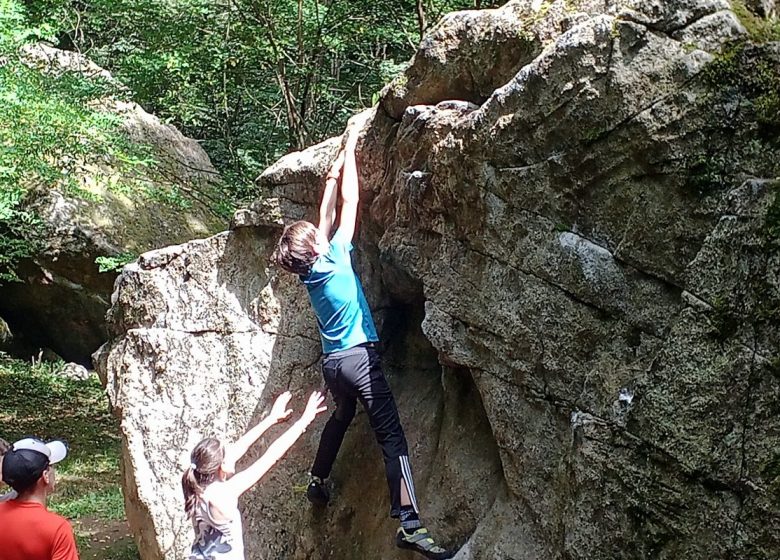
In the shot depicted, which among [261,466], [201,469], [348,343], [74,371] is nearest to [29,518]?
[201,469]

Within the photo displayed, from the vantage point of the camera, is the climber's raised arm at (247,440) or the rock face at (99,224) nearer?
the climber's raised arm at (247,440)

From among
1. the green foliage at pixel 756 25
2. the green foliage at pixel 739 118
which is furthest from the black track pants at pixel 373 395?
the green foliage at pixel 756 25

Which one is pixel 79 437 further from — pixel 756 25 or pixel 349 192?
pixel 756 25

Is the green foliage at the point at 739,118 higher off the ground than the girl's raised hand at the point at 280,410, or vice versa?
the green foliage at the point at 739,118

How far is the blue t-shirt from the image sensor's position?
17.5ft

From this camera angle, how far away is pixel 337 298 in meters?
5.34

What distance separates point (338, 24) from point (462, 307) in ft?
21.5

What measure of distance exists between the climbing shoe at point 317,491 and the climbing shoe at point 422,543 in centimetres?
91

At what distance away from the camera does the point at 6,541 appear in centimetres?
379

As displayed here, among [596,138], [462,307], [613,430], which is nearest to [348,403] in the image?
[462,307]

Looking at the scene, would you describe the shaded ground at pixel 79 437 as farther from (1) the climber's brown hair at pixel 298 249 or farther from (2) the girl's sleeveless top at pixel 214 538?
(1) the climber's brown hair at pixel 298 249

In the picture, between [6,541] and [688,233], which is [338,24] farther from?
[6,541]

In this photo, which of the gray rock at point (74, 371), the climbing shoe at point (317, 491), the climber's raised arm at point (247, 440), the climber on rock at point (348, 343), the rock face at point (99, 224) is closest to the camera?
the climber's raised arm at point (247, 440)

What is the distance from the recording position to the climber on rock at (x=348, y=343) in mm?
5109
